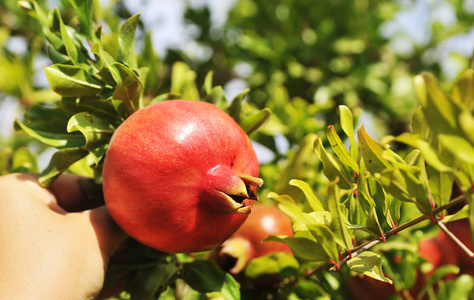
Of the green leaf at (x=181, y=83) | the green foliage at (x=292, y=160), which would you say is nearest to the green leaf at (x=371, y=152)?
the green foliage at (x=292, y=160)

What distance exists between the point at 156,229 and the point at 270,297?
389mm

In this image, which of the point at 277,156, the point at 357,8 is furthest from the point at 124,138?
the point at 357,8

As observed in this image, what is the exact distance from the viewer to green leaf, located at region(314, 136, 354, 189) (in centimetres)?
63

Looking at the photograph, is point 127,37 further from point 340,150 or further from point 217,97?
point 340,150

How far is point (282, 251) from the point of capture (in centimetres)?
91

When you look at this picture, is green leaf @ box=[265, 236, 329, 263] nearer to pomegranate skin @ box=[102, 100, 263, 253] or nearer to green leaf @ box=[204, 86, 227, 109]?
pomegranate skin @ box=[102, 100, 263, 253]

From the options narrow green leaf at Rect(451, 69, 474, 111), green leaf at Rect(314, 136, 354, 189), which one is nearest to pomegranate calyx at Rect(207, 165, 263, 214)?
green leaf at Rect(314, 136, 354, 189)

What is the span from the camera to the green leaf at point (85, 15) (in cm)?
82

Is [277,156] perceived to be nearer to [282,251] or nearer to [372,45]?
[282,251]

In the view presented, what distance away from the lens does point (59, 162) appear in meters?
0.78

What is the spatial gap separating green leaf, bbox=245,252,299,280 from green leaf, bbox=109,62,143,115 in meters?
0.41

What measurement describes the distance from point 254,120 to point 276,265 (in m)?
0.31

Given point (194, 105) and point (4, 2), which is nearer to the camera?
point (194, 105)

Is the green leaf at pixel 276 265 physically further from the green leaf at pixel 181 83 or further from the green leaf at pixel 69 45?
the green leaf at pixel 69 45
